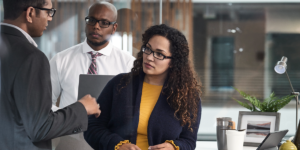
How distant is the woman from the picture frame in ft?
3.05

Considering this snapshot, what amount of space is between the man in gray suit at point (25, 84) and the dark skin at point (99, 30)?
0.16 m

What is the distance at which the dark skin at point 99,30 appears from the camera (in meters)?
1.00

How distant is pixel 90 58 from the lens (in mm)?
1001

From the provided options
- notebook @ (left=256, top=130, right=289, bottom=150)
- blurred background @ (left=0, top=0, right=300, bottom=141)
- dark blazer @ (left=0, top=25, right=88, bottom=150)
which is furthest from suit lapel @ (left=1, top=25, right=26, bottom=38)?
blurred background @ (left=0, top=0, right=300, bottom=141)

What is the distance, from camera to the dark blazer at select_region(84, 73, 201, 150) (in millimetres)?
1128

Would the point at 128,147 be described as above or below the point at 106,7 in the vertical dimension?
below

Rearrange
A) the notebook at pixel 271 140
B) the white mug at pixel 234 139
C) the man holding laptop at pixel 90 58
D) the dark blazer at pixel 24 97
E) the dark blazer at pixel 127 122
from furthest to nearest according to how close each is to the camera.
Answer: the white mug at pixel 234 139 < the notebook at pixel 271 140 < the dark blazer at pixel 127 122 < the man holding laptop at pixel 90 58 < the dark blazer at pixel 24 97

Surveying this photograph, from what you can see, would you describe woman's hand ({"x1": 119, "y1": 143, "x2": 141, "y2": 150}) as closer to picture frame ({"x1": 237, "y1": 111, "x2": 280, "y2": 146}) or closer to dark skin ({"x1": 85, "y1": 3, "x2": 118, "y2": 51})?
dark skin ({"x1": 85, "y1": 3, "x2": 118, "y2": 51})

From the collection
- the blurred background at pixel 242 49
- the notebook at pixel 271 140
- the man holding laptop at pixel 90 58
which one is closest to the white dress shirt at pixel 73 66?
the man holding laptop at pixel 90 58

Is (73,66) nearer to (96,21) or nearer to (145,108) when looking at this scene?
(96,21)

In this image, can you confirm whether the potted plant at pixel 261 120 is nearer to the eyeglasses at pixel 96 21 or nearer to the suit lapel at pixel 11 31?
the eyeglasses at pixel 96 21

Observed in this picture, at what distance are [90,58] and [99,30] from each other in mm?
110

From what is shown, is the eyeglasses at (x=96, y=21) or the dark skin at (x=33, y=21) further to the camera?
the eyeglasses at (x=96, y=21)

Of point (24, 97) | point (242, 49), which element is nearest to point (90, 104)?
point (24, 97)
